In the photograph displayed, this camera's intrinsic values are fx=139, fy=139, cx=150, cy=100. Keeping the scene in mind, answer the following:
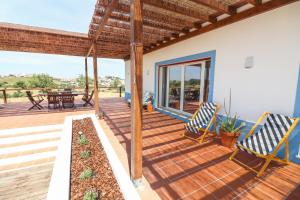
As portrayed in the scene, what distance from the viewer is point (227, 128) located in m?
3.11

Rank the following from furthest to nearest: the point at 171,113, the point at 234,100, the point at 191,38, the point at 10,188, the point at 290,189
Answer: the point at 171,113 < the point at 191,38 < the point at 234,100 < the point at 10,188 < the point at 290,189

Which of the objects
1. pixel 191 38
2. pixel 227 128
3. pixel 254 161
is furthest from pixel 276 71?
pixel 191 38

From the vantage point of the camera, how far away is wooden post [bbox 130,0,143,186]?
1695 mm

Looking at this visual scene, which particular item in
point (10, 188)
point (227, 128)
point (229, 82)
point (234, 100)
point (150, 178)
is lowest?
point (10, 188)

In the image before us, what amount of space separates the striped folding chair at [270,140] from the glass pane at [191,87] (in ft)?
7.59

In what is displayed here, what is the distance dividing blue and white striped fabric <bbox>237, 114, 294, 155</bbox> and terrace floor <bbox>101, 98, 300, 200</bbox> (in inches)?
14.6

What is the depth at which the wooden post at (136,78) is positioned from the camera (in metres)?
1.70

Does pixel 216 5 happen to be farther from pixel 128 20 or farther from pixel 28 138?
pixel 28 138

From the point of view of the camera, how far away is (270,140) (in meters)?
2.35

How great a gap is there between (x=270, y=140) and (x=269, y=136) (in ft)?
0.31

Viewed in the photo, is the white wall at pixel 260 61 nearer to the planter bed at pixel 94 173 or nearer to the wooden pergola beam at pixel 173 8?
the wooden pergola beam at pixel 173 8

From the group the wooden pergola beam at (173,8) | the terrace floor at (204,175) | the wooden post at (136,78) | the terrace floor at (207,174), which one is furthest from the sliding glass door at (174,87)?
the wooden post at (136,78)

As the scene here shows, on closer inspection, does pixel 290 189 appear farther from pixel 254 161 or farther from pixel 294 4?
pixel 294 4

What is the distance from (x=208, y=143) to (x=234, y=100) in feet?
4.07
